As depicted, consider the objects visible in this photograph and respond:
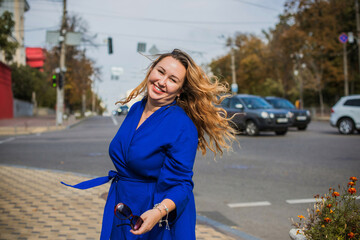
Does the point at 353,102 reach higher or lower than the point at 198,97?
lower

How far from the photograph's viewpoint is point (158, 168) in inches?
92.4

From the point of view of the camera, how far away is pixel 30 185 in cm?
773

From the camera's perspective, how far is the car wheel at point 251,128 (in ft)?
62.9

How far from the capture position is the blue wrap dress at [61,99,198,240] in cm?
229

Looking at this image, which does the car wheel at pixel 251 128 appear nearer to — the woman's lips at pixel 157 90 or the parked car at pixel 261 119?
the parked car at pixel 261 119

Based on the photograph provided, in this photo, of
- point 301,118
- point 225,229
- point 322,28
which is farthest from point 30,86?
point 225,229

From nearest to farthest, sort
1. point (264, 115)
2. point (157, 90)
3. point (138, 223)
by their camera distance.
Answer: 1. point (138, 223)
2. point (157, 90)
3. point (264, 115)

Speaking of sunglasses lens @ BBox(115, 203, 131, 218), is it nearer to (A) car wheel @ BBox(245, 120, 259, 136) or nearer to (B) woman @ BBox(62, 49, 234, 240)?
(B) woman @ BBox(62, 49, 234, 240)

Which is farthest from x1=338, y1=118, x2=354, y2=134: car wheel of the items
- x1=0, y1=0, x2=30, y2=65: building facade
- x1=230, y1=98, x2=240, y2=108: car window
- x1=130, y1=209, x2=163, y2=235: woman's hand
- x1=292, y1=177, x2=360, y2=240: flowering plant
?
x1=0, y1=0, x2=30, y2=65: building facade

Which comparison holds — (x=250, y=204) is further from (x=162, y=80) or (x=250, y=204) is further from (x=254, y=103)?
(x=254, y=103)

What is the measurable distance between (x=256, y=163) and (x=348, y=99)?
34.8 ft

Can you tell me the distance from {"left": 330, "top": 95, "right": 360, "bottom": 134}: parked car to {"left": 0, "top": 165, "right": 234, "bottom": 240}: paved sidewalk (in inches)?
558

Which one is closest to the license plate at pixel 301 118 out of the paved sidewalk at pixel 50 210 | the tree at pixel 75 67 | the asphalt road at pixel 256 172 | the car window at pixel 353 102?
the car window at pixel 353 102

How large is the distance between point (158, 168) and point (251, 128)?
17.3 meters
